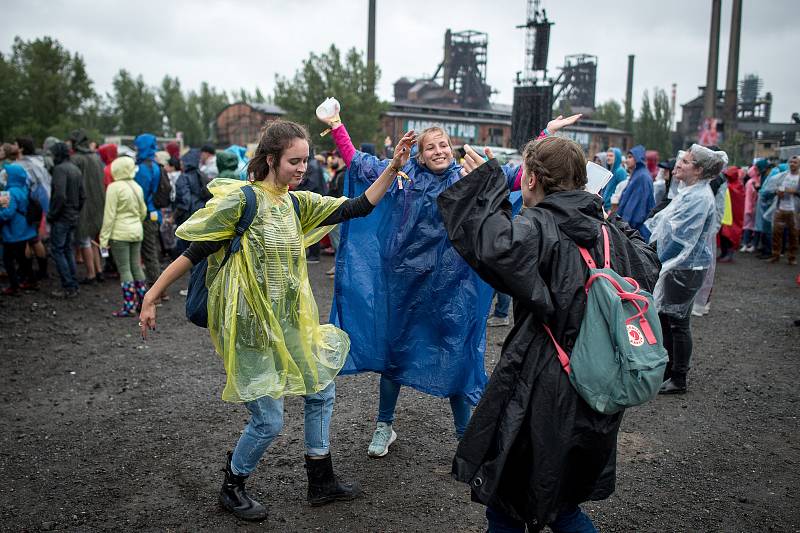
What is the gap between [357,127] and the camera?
37969mm

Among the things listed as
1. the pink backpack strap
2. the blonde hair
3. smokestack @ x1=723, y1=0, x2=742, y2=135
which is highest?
smokestack @ x1=723, y1=0, x2=742, y2=135

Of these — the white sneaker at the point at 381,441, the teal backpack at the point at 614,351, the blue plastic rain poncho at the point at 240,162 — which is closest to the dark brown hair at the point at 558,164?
the teal backpack at the point at 614,351

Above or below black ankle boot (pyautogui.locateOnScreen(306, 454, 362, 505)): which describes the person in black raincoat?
above

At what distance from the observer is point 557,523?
7.55 ft

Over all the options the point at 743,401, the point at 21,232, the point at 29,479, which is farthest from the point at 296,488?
the point at 21,232

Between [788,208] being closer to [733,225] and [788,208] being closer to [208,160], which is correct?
[733,225]

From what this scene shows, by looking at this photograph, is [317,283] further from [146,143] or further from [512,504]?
[512,504]

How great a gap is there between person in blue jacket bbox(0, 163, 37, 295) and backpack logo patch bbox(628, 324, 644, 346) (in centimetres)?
807

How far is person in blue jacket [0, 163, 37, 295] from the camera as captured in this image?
7.89m

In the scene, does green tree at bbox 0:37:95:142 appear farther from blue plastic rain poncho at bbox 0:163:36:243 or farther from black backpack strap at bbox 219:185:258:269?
black backpack strap at bbox 219:185:258:269

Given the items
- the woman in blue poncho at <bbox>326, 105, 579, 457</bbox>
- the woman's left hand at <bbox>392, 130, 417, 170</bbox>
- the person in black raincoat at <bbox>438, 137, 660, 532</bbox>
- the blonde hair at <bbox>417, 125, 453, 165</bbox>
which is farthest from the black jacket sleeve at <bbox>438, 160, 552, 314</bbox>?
the blonde hair at <bbox>417, 125, 453, 165</bbox>

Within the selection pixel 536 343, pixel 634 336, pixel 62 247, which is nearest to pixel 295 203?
pixel 536 343

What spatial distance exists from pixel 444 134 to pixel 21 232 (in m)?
6.84

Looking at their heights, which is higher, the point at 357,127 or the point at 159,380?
the point at 357,127
